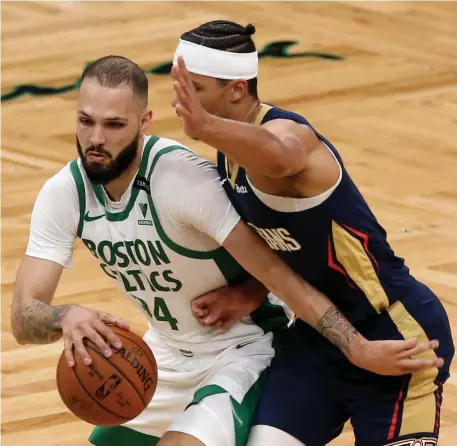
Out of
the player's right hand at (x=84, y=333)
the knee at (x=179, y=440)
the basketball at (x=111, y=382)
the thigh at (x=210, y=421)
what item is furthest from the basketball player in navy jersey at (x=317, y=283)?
the player's right hand at (x=84, y=333)

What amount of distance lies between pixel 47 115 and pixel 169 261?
5453mm

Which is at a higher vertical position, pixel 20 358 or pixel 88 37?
pixel 20 358

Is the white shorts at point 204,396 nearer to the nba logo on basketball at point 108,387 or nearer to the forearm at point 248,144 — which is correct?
the nba logo on basketball at point 108,387

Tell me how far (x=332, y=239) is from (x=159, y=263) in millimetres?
677

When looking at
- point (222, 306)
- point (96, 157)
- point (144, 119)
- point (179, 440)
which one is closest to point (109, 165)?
point (96, 157)

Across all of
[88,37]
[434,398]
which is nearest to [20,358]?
[434,398]

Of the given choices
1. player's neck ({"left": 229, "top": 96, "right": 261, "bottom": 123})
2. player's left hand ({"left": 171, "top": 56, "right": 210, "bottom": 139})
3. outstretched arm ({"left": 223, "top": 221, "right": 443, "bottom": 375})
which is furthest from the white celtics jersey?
player's left hand ({"left": 171, "top": 56, "right": 210, "bottom": 139})

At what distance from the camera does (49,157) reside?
9086 millimetres

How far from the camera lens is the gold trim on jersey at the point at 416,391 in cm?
458

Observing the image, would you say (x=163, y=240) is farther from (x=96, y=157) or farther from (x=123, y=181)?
(x=96, y=157)

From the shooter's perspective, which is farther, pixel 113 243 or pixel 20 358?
pixel 20 358

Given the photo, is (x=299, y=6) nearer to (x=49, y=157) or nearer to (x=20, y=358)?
(x=49, y=157)

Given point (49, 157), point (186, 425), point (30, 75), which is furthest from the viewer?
point (30, 75)

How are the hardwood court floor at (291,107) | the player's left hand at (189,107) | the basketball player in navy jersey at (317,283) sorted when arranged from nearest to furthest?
the player's left hand at (189,107), the basketball player in navy jersey at (317,283), the hardwood court floor at (291,107)
